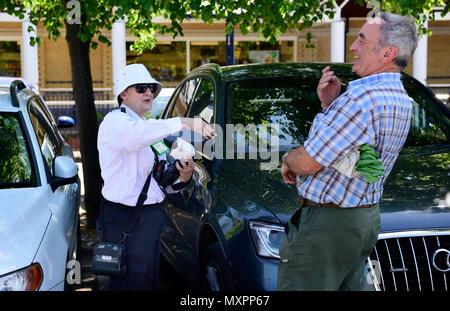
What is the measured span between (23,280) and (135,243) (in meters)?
0.64

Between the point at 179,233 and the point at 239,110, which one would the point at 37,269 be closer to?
the point at 179,233

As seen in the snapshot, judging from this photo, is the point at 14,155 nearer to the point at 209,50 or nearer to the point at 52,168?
the point at 52,168

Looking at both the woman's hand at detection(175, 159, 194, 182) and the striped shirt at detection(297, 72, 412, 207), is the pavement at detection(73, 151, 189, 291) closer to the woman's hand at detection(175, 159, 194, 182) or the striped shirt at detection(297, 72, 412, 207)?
the woman's hand at detection(175, 159, 194, 182)

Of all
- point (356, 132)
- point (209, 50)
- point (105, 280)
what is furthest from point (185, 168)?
point (209, 50)

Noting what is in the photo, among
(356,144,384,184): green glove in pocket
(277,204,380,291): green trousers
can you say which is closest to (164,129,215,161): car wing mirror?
(277,204,380,291): green trousers

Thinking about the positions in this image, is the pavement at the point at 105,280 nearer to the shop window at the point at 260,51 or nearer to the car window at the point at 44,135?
the car window at the point at 44,135

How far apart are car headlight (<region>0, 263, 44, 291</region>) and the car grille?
5.70ft

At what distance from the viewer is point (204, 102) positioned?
5.25 metres

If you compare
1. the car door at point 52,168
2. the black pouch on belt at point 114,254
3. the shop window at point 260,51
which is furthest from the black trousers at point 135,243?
the shop window at point 260,51

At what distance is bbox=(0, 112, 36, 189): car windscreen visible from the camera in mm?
4445

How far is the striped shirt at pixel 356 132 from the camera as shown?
2.68 meters

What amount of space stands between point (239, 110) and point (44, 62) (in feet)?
62.7

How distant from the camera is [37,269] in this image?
3555 millimetres
